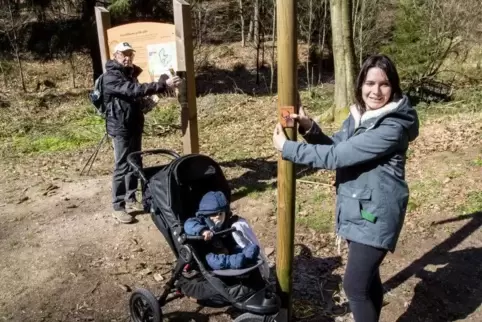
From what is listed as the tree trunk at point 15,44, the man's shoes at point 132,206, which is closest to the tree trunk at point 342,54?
the man's shoes at point 132,206

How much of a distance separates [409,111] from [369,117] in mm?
221

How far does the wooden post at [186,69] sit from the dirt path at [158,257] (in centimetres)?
107

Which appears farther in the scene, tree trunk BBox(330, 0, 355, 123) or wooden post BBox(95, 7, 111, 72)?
tree trunk BBox(330, 0, 355, 123)

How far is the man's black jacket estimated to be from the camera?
5.11 meters

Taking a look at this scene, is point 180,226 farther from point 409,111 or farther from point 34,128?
point 34,128

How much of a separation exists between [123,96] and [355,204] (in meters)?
3.26

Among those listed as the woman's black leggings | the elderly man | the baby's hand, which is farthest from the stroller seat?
the elderly man

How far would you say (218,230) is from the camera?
11.3 ft

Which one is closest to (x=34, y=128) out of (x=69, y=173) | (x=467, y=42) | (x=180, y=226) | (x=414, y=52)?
(x=69, y=173)

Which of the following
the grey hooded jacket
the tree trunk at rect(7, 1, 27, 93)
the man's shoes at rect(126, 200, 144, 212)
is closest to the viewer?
the grey hooded jacket

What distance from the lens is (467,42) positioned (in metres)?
14.2

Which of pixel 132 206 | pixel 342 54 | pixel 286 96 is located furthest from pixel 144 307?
pixel 342 54

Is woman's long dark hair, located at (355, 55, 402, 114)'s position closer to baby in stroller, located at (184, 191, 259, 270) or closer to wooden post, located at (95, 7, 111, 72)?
baby in stroller, located at (184, 191, 259, 270)

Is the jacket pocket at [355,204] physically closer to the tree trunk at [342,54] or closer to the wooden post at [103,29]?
the wooden post at [103,29]
